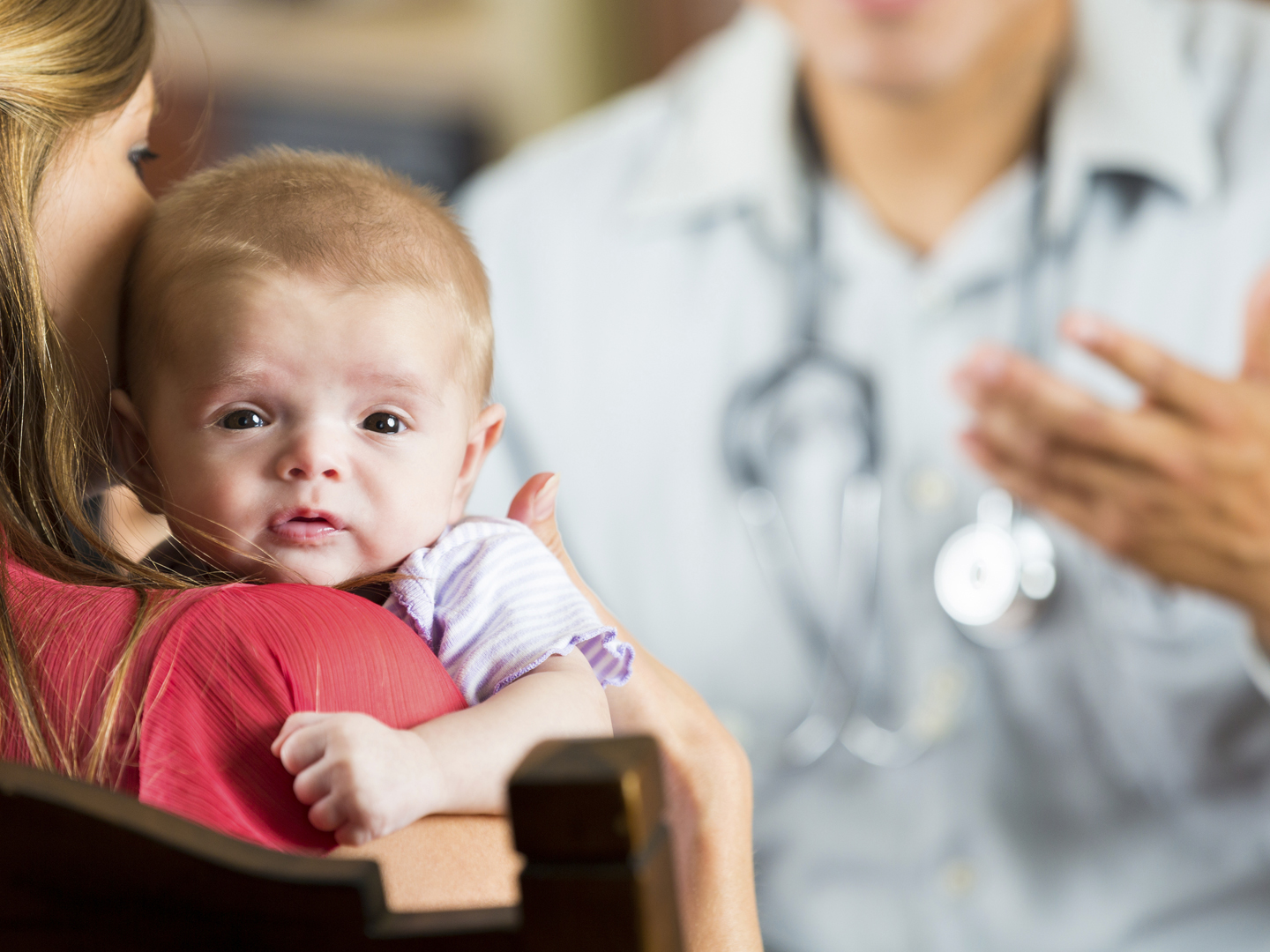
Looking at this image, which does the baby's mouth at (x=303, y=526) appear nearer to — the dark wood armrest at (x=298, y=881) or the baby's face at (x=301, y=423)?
the baby's face at (x=301, y=423)

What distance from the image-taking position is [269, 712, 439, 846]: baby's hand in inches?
12.6

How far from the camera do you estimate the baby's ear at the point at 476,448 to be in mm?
488

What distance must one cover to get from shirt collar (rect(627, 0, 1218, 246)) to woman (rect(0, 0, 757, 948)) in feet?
3.16

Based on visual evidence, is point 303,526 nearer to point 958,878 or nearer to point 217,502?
point 217,502

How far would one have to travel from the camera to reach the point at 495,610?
423 mm

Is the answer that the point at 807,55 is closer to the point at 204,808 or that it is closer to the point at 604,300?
the point at 604,300

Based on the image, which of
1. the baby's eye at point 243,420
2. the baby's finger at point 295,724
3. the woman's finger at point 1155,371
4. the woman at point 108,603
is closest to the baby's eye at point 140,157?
the woman at point 108,603

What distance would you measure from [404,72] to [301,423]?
1.93 m

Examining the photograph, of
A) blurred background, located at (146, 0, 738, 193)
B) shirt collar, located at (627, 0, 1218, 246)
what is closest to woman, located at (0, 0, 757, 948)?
shirt collar, located at (627, 0, 1218, 246)

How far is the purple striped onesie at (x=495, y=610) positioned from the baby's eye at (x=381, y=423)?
0.16 ft

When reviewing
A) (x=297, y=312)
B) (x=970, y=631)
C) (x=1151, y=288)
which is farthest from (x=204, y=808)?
(x=1151, y=288)

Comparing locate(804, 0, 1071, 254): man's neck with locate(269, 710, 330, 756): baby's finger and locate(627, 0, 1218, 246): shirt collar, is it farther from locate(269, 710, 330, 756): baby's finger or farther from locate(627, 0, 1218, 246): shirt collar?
locate(269, 710, 330, 756): baby's finger

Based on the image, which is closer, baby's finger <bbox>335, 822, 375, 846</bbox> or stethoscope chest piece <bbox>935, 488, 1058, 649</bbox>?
baby's finger <bbox>335, 822, 375, 846</bbox>

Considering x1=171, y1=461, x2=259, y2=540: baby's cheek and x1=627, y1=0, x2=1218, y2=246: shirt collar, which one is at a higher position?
x1=627, y1=0, x2=1218, y2=246: shirt collar
